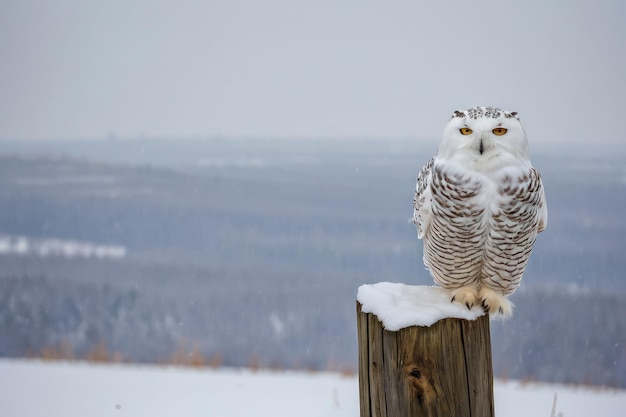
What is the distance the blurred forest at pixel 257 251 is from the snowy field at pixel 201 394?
0.08 metres

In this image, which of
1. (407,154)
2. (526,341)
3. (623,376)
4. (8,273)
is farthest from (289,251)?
(623,376)

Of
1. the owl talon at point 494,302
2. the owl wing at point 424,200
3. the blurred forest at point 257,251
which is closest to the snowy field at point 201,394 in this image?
the blurred forest at point 257,251

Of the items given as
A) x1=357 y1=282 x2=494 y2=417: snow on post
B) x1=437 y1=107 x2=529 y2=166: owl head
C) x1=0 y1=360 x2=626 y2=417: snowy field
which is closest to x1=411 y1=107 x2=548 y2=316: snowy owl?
x1=437 y1=107 x2=529 y2=166: owl head

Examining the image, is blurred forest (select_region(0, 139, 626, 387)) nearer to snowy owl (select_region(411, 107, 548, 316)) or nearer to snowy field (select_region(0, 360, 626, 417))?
snowy field (select_region(0, 360, 626, 417))

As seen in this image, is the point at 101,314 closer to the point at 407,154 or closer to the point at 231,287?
the point at 231,287

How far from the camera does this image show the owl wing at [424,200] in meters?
1.47

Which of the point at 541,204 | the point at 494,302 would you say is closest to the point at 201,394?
the point at 494,302

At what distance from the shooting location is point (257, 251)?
9.93ft

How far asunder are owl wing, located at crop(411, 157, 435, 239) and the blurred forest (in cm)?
138

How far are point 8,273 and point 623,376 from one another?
293cm

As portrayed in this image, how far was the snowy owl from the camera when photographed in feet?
4.31

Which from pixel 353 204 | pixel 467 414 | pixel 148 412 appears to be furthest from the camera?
pixel 353 204

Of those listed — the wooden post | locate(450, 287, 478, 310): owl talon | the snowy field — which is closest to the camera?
the wooden post

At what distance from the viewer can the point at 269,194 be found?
304 cm
